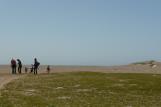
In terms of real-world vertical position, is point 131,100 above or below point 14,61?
below

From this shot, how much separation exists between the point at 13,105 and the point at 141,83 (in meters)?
27.1

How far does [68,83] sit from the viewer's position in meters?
55.9

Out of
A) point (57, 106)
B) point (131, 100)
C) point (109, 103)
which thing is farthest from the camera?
point (131, 100)

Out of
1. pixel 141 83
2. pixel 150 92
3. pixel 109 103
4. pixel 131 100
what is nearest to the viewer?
pixel 109 103

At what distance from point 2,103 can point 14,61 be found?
47.8 metres

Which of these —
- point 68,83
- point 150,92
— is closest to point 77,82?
point 68,83

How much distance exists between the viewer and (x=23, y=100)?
35281 millimetres

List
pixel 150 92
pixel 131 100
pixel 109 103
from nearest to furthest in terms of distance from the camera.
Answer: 1. pixel 109 103
2. pixel 131 100
3. pixel 150 92

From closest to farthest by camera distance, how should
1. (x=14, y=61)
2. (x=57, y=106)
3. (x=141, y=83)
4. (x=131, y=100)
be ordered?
(x=57, y=106)
(x=131, y=100)
(x=141, y=83)
(x=14, y=61)

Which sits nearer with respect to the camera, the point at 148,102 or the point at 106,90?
the point at 148,102

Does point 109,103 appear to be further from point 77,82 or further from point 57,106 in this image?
point 77,82

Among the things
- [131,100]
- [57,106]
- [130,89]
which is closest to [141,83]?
[130,89]

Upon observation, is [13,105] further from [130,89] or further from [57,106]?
[130,89]

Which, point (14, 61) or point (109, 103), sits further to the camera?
point (14, 61)
